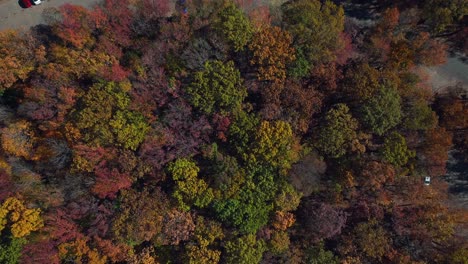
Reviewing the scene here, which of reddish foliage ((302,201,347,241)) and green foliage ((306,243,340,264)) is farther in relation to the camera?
green foliage ((306,243,340,264))

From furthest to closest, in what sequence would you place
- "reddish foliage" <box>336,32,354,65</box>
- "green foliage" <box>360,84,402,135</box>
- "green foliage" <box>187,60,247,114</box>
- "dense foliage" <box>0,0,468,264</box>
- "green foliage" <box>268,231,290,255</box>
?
"reddish foliage" <box>336,32,354,65</box> < "green foliage" <box>268,231,290,255</box> < "dense foliage" <box>0,0,468,264</box> < "green foliage" <box>187,60,247,114</box> < "green foliage" <box>360,84,402,135</box>

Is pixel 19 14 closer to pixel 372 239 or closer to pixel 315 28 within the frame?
pixel 315 28

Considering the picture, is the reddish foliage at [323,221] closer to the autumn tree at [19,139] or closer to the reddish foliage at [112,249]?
the reddish foliage at [112,249]

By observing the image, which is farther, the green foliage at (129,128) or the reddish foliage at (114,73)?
the reddish foliage at (114,73)

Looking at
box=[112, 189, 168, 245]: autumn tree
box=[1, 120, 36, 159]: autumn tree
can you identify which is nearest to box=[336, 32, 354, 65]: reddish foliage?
box=[112, 189, 168, 245]: autumn tree

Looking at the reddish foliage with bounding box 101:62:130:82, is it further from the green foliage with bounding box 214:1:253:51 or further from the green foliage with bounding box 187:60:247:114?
the green foliage with bounding box 214:1:253:51

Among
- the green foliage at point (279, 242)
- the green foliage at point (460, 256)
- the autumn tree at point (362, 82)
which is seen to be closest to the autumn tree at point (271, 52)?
the autumn tree at point (362, 82)

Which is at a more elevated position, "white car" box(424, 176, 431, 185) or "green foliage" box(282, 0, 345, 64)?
"green foliage" box(282, 0, 345, 64)
